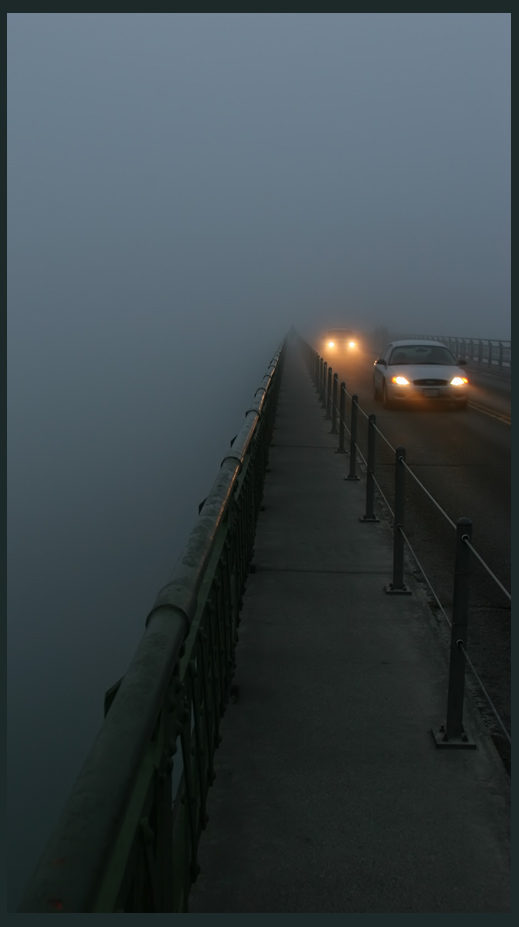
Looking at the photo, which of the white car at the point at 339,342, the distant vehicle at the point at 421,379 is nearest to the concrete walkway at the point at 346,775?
the distant vehicle at the point at 421,379

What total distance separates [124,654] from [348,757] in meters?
82.5

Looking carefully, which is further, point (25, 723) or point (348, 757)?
point (25, 723)

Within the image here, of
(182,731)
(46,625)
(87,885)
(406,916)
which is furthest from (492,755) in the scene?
(46,625)

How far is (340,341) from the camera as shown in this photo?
54844mm

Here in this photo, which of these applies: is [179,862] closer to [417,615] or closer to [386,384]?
[417,615]

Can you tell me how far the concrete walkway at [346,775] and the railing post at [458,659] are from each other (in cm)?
8

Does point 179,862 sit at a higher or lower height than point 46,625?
higher

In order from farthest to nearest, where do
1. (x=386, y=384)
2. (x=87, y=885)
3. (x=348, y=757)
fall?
1. (x=386, y=384)
2. (x=348, y=757)
3. (x=87, y=885)

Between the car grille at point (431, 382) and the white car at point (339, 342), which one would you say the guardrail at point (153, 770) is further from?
the white car at point (339, 342)

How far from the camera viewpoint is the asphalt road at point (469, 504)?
6.12 metres

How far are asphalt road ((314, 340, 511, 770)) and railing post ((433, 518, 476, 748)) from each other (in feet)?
0.47

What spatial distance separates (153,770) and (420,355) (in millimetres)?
21349

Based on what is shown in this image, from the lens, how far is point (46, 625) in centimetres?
11825

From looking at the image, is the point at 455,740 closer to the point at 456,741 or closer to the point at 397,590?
the point at 456,741
